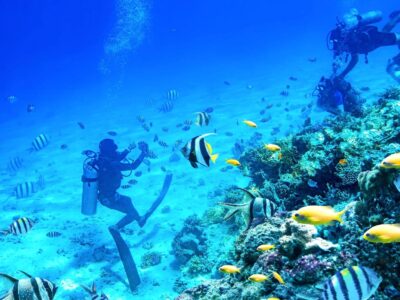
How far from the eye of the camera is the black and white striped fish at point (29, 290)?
2725 millimetres

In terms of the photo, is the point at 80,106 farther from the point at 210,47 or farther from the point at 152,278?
the point at 210,47

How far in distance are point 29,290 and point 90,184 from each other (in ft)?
26.1

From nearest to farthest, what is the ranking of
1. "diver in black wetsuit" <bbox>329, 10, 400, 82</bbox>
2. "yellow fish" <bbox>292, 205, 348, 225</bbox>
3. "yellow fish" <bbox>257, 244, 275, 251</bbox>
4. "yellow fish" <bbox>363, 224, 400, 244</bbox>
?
"yellow fish" <bbox>363, 224, 400, 244</bbox>, "yellow fish" <bbox>292, 205, 348, 225</bbox>, "yellow fish" <bbox>257, 244, 275, 251</bbox>, "diver in black wetsuit" <bbox>329, 10, 400, 82</bbox>

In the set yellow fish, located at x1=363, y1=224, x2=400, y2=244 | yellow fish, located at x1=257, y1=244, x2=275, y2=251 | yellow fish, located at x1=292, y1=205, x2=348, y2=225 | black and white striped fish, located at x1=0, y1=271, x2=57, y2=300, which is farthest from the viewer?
yellow fish, located at x1=257, y1=244, x2=275, y2=251

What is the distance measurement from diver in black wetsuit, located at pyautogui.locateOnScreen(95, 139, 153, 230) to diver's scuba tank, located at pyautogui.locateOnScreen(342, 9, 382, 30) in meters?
8.87

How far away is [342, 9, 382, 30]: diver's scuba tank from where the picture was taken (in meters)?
12.6

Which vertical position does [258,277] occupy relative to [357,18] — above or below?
below

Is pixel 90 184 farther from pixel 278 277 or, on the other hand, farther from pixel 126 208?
pixel 278 277

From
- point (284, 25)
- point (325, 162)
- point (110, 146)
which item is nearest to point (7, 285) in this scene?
point (325, 162)

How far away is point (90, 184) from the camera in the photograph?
10492 millimetres

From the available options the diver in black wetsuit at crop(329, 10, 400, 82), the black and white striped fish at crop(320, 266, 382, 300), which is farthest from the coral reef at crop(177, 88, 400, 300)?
the diver in black wetsuit at crop(329, 10, 400, 82)

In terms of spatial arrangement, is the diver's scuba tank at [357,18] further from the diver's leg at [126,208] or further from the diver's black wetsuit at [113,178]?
the diver's leg at [126,208]

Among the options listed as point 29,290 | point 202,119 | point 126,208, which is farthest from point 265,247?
point 126,208

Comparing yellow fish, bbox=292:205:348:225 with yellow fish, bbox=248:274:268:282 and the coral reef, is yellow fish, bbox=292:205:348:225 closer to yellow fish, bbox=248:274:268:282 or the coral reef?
the coral reef
